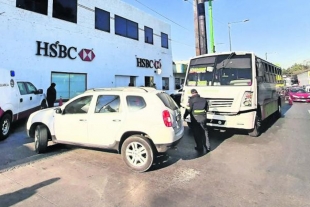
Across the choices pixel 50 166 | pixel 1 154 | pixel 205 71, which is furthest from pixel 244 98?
pixel 1 154

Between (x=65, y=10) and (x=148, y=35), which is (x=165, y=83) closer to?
(x=148, y=35)

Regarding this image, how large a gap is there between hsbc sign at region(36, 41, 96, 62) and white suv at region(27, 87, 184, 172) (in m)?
7.95

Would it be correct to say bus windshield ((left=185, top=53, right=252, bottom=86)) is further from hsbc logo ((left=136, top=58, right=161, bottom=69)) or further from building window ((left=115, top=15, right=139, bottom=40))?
hsbc logo ((left=136, top=58, right=161, bottom=69))

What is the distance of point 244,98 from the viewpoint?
24.0ft

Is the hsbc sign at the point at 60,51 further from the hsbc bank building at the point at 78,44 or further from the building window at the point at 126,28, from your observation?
the building window at the point at 126,28

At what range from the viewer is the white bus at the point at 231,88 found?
7.32 metres

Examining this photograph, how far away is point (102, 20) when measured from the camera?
52.6 feet

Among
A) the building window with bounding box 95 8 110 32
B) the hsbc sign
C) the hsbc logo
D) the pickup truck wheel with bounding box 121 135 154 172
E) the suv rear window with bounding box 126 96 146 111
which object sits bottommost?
the pickup truck wheel with bounding box 121 135 154 172

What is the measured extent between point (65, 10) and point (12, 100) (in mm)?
7903

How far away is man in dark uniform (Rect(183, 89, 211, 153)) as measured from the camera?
6.32 metres

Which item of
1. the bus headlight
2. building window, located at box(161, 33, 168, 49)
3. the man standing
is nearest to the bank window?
the man standing

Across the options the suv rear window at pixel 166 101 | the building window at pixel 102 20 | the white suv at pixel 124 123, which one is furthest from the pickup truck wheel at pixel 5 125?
the building window at pixel 102 20

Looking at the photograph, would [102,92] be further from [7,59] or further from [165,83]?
[165,83]

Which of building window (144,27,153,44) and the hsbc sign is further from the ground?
→ building window (144,27,153,44)
